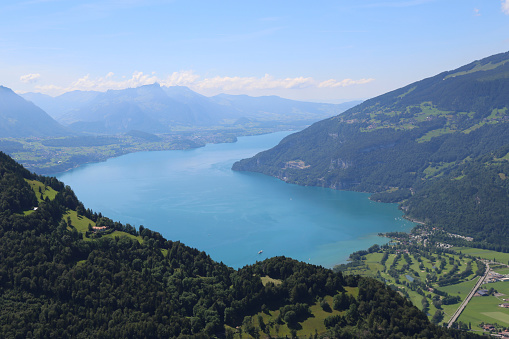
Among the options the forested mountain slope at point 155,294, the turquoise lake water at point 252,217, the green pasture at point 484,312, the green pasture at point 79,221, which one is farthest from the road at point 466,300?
the green pasture at point 79,221

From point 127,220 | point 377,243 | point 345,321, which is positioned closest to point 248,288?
point 345,321

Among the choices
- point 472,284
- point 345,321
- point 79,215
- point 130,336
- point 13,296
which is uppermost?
point 79,215

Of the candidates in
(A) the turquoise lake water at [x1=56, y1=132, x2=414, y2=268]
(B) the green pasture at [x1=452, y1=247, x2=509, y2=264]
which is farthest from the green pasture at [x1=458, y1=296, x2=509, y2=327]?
(A) the turquoise lake water at [x1=56, y1=132, x2=414, y2=268]

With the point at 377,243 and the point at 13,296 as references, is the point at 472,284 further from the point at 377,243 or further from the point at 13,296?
the point at 13,296

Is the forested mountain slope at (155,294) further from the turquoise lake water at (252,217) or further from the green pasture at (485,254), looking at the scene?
the green pasture at (485,254)

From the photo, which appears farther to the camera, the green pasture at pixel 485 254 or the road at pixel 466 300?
the green pasture at pixel 485 254
